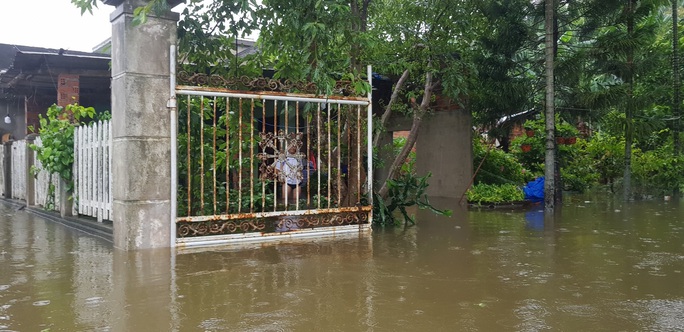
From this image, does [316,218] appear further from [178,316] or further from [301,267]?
[178,316]

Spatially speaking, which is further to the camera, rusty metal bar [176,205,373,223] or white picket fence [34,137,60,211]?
white picket fence [34,137,60,211]

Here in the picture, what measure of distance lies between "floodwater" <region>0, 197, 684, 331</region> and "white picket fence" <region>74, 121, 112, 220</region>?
50 centimetres

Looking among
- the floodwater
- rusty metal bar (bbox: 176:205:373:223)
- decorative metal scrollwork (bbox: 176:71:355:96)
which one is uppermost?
decorative metal scrollwork (bbox: 176:71:355:96)

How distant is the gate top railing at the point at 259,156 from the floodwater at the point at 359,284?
1.55 feet

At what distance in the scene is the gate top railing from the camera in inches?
258

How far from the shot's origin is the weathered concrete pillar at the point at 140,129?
612 cm

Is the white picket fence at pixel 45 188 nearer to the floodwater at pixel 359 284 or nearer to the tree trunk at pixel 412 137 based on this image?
the floodwater at pixel 359 284

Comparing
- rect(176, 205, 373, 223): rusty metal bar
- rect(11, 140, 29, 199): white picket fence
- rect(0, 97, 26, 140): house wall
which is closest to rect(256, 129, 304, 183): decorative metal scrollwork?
rect(176, 205, 373, 223): rusty metal bar

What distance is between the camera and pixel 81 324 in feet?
11.9

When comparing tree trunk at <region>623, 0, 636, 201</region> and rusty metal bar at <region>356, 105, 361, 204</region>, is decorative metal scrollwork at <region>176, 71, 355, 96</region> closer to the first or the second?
rusty metal bar at <region>356, 105, 361, 204</region>

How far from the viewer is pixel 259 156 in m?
6.77

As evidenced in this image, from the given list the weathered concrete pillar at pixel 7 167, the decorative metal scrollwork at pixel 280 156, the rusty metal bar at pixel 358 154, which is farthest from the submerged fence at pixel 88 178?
the rusty metal bar at pixel 358 154

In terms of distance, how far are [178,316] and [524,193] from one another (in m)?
10.8

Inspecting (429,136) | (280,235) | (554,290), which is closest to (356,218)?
(280,235)
